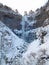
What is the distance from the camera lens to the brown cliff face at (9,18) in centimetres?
3132

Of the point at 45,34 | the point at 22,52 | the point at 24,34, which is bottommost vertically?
the point at 22,52

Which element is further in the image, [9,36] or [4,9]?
[4,9]

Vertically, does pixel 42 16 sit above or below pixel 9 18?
below

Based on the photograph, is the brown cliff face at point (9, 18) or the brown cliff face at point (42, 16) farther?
the brown cliff face at point (9, 18)

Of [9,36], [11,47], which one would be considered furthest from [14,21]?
[11,47]

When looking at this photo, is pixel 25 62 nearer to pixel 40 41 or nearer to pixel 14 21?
pixel 40 41

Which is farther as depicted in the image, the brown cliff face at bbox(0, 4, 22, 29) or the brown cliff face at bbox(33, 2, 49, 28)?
the brown cliff face at bbox(0, 4, 22, 29)

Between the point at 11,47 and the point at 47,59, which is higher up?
the point at 11,47

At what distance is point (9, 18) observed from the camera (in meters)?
33.2

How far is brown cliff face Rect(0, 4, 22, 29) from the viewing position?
31.3 metres

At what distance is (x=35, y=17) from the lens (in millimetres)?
34875

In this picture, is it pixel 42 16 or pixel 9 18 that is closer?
pixel 42 16

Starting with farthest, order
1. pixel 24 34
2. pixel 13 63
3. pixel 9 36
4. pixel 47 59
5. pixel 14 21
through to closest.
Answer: pixel 14 21, pixel 24 34, pixel 9 36, pixel 13 63, pixel 47 59

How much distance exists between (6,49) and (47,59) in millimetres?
5575
